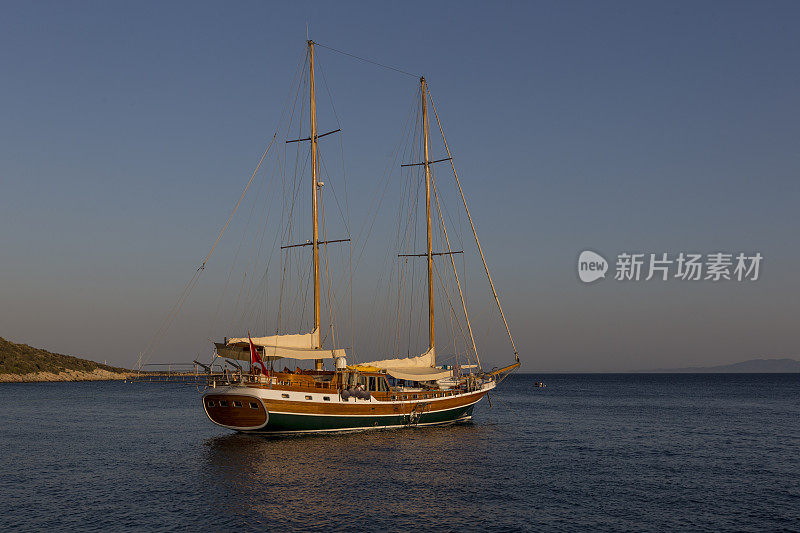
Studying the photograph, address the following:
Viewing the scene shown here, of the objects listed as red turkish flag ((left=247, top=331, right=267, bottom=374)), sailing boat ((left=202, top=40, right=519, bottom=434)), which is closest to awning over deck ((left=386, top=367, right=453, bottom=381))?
sailing boat ((left=202, top=40, right=519, bottom=434))

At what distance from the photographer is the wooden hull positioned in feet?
152

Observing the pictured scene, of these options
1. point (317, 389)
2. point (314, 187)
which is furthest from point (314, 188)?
point (317, 389)

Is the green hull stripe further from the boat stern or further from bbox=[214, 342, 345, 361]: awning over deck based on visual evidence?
bbox=[214, 342, 345, 361]: awning over deck

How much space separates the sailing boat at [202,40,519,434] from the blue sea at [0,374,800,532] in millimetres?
1545

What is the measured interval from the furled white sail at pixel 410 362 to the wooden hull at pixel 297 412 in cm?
334

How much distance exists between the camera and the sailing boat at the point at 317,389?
154 feet

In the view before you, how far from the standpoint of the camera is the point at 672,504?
3178 cm

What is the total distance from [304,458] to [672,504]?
2196 centimetres

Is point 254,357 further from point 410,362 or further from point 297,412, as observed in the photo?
point 410,362

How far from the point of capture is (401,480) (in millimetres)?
35875

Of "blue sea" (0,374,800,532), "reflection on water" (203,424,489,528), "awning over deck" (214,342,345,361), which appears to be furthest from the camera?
"awning over deck" (214,342,345,361)

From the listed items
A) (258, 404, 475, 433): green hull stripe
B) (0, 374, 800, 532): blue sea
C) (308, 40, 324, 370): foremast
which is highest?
(308, 40, 324, 370): foremast

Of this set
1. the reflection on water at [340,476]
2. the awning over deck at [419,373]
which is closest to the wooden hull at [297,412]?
the reflection on water at [340,476]

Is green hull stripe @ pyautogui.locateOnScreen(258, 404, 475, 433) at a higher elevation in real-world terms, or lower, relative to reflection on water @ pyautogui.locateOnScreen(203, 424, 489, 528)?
higher
